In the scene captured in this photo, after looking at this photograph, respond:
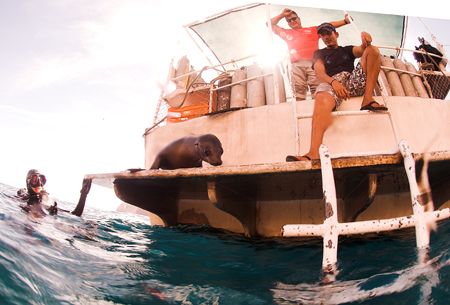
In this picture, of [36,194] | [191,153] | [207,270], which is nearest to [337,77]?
[191,153]

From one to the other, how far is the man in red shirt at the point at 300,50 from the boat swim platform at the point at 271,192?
2.00 metres

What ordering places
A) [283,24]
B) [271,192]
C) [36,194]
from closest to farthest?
[271,192]
[36,194]
[283,24]

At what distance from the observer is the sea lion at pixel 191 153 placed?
448cm

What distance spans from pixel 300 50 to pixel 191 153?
283 cm

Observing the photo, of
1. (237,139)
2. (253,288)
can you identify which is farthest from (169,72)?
(253,288)

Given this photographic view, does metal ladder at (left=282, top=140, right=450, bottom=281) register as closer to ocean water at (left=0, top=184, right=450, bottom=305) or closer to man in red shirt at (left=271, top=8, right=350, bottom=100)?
ocean water at (left=0, top=184, right=450, bottom=305)

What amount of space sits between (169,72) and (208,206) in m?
3.98

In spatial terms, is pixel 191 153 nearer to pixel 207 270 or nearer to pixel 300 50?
pixel 207 270

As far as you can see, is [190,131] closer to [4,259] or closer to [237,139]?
[237,139]

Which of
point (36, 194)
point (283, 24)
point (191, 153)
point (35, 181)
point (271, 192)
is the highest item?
point (283, 24)

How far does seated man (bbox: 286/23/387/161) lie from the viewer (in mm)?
Answer: 3381

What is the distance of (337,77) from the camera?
3809 mm

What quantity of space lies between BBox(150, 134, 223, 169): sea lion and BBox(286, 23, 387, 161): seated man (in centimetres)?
148

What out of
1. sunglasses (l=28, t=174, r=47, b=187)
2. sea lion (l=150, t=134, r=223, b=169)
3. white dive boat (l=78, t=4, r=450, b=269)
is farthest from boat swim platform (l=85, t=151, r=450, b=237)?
sunglasses (l=28, t=174, r=47, b=187)
